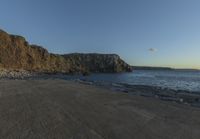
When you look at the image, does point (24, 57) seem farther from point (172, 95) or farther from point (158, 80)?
point (172, 95)

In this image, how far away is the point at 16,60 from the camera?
94062 mm

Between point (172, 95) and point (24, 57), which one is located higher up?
point (24, 57)

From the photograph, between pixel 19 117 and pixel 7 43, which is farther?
pixel 7 43

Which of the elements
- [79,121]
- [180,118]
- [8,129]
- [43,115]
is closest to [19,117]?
[43,115]

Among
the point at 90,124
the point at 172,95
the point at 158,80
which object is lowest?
the point at 158,80

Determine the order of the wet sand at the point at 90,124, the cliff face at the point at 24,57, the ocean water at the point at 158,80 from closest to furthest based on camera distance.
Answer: the wet sand at the point at 90,124 → the ocean water at the point at 158,80 → the cliff face at the point at 24,57

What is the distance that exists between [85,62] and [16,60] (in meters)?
93.2

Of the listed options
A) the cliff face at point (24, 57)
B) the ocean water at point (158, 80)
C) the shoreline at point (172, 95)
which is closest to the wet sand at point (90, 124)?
the shoreline at point (172, 95)

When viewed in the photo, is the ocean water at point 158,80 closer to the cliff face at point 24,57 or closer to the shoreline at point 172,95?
the shoreline at point 172,95

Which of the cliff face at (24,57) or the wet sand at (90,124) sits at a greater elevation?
the cliff face at (24,57)

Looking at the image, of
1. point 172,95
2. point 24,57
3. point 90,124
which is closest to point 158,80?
point 172,95

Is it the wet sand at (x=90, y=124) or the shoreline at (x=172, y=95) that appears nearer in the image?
the wet sand at (x=90, y=124)

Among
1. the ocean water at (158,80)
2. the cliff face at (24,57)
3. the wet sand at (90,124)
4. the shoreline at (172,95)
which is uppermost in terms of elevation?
the cliff face at (24,57)

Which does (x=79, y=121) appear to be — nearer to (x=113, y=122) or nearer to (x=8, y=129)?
(x=113, y=122)
